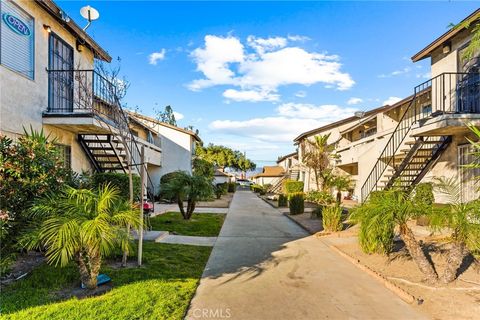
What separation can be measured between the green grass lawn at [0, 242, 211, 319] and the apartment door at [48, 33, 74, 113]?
249 inches

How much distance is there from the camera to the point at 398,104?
18672 mm

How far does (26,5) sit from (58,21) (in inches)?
65.6

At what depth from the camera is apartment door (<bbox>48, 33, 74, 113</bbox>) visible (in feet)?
32.7

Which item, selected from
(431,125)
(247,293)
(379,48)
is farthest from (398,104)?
(247,293)

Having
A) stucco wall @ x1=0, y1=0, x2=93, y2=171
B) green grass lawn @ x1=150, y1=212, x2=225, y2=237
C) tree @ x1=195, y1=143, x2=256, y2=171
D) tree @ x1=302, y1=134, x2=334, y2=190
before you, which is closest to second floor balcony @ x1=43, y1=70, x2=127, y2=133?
stucco wall @ x1=0, y1=0, x2=93, y2=171

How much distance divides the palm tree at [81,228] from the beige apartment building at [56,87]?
1.91 metres

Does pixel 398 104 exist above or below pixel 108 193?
above

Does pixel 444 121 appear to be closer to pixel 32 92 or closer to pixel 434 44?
pixel 434 44

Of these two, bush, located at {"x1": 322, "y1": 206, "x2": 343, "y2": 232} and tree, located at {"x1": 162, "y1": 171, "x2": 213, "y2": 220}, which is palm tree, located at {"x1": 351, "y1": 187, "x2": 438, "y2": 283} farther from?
tree, located at {"x1": 162, "y1": 171, "x2": 213, "y2": 220}

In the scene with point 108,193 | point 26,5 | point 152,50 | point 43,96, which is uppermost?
point 152,50

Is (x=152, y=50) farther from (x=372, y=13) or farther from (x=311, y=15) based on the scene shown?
(x=372, y=13)

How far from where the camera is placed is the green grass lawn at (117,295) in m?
4.05

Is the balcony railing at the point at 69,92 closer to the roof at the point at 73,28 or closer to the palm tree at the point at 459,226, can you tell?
the roof at the point at 73,28

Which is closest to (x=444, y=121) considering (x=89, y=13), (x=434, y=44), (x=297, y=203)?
(x=434, y=44)
